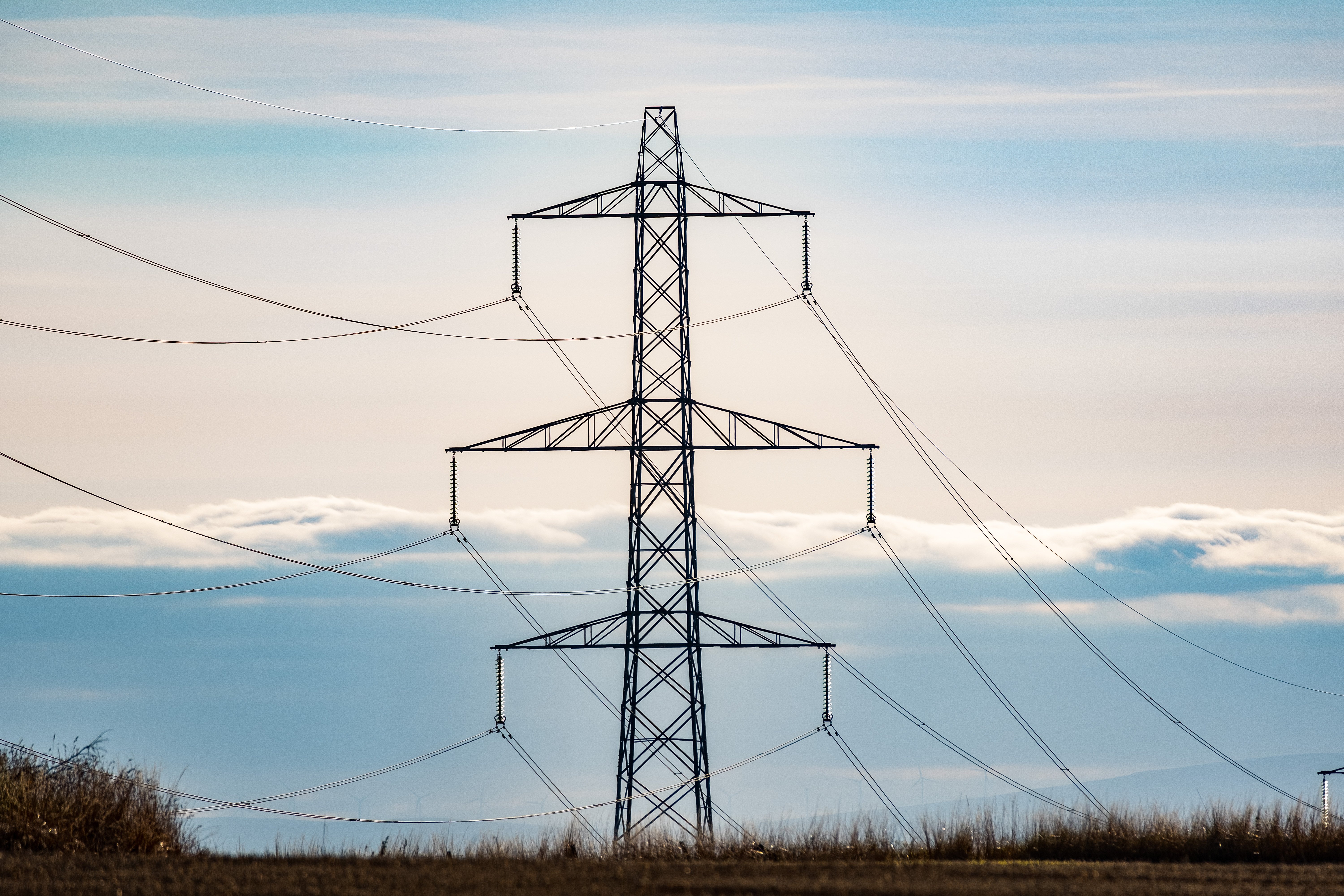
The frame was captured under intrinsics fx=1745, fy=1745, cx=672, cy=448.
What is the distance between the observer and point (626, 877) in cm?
2009

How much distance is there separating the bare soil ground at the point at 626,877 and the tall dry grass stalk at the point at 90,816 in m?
1.05

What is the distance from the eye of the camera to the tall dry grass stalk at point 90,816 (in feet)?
78.1

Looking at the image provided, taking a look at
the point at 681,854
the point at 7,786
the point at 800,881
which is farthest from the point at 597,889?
the point at 7,786

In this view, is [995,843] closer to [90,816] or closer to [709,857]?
[709,857]

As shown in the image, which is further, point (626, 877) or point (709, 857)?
point (709, 857)

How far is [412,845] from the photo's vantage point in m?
23.7

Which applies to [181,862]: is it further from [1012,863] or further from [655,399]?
[655,399]

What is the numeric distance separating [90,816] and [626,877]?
877 centimetres

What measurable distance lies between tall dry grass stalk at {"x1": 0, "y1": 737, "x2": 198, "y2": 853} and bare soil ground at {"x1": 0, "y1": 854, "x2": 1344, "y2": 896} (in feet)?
3.44

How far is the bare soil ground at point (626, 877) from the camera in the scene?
18.9 metres

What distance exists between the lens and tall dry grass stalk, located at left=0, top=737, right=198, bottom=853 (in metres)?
23.8

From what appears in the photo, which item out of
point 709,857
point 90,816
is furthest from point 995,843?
point 90,816

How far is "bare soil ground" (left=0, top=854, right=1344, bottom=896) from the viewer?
18891 millimetres

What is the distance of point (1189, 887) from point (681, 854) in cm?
697
